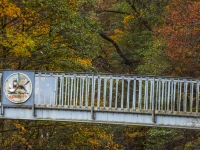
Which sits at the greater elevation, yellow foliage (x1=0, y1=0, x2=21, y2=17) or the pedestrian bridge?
yellow foliage (x1=0, y1=0, x2=21, y2=17)

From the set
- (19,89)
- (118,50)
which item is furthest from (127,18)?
(19,89)

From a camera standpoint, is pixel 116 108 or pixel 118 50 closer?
pixel 116 108

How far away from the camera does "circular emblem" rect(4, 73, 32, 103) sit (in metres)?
14.4

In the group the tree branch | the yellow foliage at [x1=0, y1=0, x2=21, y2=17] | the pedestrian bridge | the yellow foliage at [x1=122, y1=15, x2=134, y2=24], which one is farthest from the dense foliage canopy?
the tree branch

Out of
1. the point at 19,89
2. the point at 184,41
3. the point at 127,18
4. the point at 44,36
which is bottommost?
the point at 19,89

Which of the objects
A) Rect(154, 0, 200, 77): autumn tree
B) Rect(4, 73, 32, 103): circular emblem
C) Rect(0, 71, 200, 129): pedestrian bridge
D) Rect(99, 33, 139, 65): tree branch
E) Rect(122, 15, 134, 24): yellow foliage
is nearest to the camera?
Rect(0, 71, 200, 129): pedestrian bridge

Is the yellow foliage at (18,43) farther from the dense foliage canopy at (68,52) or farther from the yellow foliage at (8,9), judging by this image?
the yellow foliage at (8,9)

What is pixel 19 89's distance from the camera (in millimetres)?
14391

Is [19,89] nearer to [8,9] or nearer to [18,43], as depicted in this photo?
[18,43]

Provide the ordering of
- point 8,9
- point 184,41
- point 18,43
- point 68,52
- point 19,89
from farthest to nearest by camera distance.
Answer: point 184,41, point 68,52, point 18,43, point 8,9, point 19,89

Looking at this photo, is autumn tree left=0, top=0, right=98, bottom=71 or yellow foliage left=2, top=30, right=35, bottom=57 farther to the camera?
autumn tree left=0, top=0, right=98, bottom=71

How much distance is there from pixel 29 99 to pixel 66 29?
5.49 meters

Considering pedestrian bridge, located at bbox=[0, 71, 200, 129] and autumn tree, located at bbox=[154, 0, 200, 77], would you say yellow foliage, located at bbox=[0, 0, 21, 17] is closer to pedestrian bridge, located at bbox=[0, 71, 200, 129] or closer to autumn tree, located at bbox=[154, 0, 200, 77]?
pedestrian bridge, located at bbox=[0, 71, 200, 129]

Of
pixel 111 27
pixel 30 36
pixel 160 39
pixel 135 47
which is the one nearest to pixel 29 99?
pixel 30 36
